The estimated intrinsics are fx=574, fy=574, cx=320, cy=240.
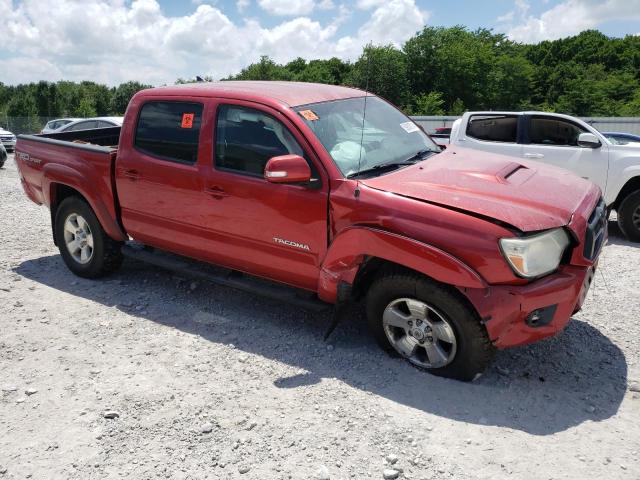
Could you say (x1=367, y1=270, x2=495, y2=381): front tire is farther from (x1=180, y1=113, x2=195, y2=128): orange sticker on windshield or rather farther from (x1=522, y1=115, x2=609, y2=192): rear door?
(x1=522, y1=115, x2=609, y2=192): rear door

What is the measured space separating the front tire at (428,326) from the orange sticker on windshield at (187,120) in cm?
201

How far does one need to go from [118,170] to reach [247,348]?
6.67 ft

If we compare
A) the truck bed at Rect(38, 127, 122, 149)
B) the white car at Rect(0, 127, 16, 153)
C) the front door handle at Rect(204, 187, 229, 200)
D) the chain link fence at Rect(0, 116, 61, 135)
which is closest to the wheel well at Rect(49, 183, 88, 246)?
the truck bed at Rect(38, 127, 122, 149)

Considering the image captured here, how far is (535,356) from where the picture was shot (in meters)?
4.02

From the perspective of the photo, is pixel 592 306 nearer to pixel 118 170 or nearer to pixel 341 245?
pixel 341 245

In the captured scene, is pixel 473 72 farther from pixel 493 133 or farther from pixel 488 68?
pixel 493 133

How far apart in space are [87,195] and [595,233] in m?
4.27

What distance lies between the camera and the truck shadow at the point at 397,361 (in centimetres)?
342

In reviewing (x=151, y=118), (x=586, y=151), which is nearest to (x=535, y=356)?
(x=151, y=118)

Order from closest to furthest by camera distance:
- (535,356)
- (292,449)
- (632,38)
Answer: (292,449) → (535,356) → (632,38)

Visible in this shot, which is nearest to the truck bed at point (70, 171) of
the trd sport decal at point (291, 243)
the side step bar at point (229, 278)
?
the side step bar at point (229, 278)

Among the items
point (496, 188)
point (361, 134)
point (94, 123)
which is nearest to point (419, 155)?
point (361, 134)

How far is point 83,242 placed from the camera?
224 inches

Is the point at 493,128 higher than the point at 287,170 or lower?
higher
